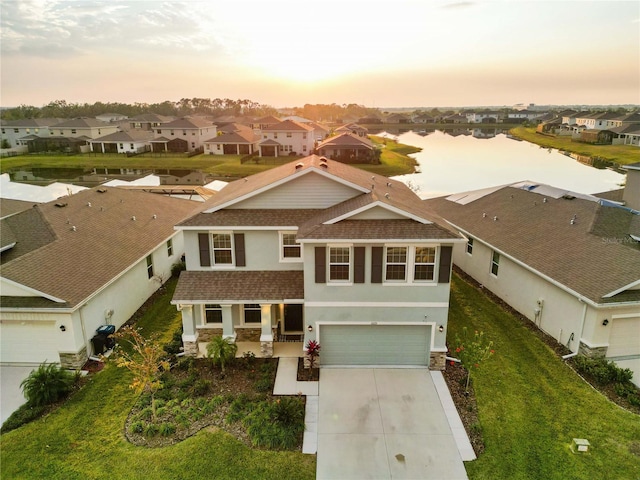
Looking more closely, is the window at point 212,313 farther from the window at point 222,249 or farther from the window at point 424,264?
the window at point 424,264

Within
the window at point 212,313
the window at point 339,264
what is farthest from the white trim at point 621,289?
the window at point 212,313

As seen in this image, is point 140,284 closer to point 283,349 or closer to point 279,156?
point 283,349

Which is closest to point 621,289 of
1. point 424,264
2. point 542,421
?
point 542,421

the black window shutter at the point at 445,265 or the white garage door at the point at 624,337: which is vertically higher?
the black window shutter at the point at 445,265

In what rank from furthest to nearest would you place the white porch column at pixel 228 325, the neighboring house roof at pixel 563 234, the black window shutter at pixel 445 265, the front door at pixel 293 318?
the front door at pixel 293 318 < the white porch column at pixel 228 325 < the neighboring house roof at pixel 563 234 < the black window shutter at pixel 445 265

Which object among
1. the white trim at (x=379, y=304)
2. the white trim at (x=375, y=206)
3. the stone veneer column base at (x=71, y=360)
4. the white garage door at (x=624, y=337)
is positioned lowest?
the stone veneer column base at (x=71, y=360)

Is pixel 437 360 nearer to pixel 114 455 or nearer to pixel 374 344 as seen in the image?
pixel 374 344

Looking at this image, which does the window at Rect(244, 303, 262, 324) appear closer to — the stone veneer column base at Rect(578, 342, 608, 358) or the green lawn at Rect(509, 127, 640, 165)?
the stone veneer column base at Rect(578, 342, 608, 358)
